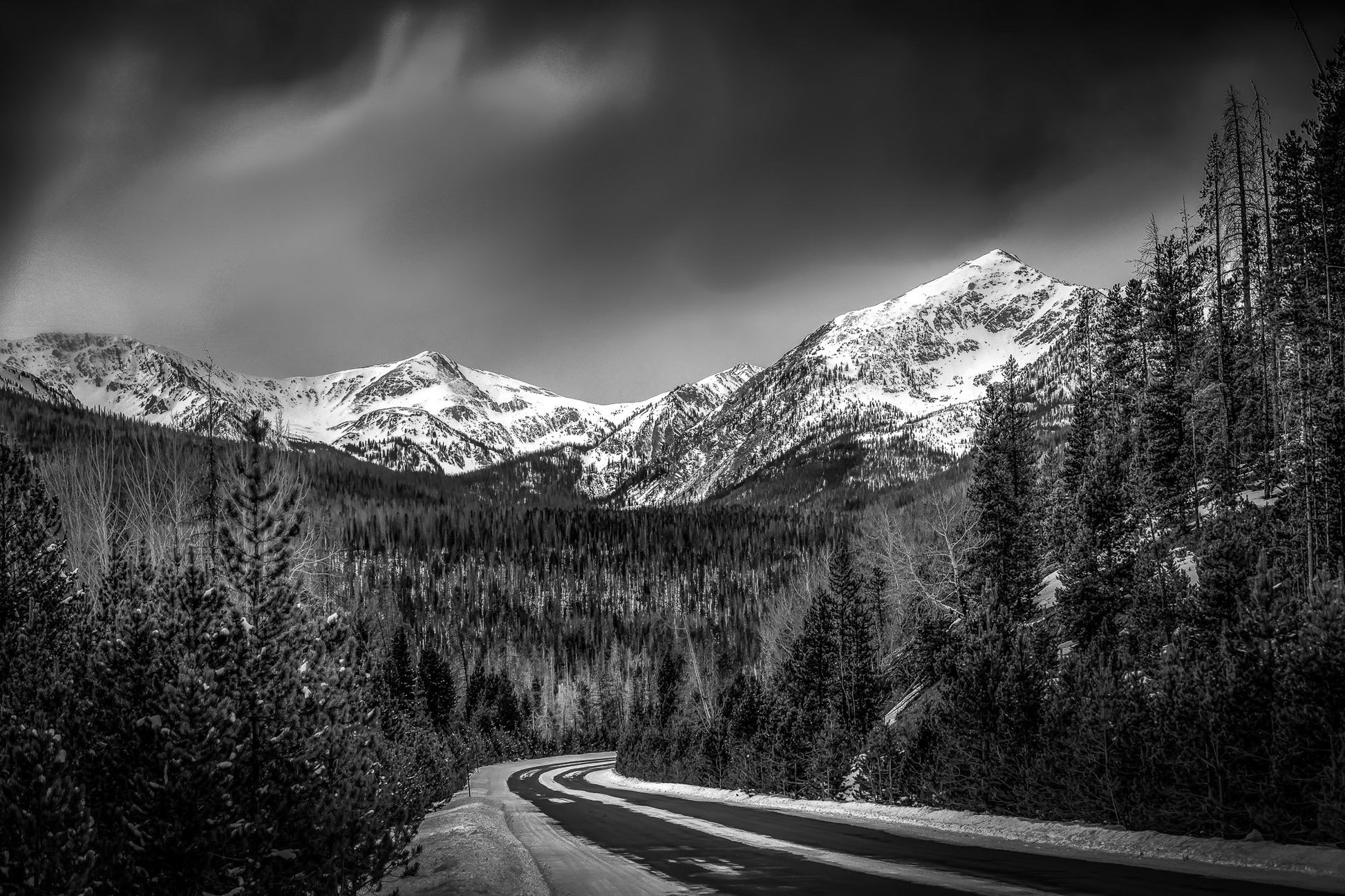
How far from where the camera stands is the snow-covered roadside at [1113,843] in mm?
9617

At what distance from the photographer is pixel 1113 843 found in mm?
12414

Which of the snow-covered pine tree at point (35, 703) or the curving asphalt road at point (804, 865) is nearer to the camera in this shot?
the snow-covered pine tree at point (35, 703)

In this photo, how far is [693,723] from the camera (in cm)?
5122

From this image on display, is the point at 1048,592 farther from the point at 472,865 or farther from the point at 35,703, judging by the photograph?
the point at 35,703

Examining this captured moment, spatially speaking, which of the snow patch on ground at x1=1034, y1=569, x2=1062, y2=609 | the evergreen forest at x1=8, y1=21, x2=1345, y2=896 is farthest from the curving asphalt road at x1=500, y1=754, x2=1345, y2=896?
the snow patch on ground at x1=1034, y1=569, x2=1062, y2=609

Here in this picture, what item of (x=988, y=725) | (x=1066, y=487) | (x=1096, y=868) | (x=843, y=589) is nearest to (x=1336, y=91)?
(x=1066, y=487)

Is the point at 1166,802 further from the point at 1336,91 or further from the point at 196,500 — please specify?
the point at 1336,91

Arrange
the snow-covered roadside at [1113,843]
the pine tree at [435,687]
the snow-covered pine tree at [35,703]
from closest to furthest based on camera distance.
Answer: the snow-covered pine tree at [35,703], the snow-covered roadside at [1113,843], the pine tree at [435,687]

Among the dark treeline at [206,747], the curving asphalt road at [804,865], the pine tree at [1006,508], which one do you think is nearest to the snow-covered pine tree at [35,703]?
the dark treeline at [206,747]

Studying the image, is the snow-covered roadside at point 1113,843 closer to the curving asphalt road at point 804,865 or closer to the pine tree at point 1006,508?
the curving asphalt road at point 804,865

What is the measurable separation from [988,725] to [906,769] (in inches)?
208

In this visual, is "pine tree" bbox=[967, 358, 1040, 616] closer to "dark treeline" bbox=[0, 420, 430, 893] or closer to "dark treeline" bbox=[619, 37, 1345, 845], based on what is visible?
"dark treeline" bbox=[619, 37, 1345, 845]

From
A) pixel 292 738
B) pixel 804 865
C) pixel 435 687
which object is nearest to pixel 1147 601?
pixel 804 865

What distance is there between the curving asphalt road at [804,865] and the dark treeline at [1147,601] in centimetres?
275
